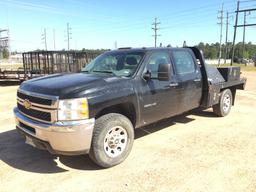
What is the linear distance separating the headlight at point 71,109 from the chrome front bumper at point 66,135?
0.24 feet

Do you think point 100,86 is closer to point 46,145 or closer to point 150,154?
point 46,145

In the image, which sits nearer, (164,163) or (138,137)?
(164,163)

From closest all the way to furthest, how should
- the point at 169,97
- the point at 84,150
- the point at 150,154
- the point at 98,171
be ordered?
the point at 84,150, the point at 98,171, the point at 150,154, the point at 169,97

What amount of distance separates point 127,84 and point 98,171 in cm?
146

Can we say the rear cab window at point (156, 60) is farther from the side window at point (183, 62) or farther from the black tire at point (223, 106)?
the black tire at point (223, 106)

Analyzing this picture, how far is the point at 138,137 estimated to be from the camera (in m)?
5.31

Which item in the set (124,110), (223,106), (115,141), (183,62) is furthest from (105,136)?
(223,106)

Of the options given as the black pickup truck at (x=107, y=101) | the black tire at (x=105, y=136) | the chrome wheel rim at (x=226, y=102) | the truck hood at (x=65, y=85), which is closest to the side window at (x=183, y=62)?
the black pickup truck at (x=107, y=101)

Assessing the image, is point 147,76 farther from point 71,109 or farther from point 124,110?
point 71,109

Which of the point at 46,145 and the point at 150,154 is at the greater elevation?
the point at 46,145

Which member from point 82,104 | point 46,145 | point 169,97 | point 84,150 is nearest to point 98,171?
point 84,150

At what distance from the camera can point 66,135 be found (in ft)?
11.1

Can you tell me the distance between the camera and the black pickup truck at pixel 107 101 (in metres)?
3.44

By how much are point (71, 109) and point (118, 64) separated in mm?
1745
